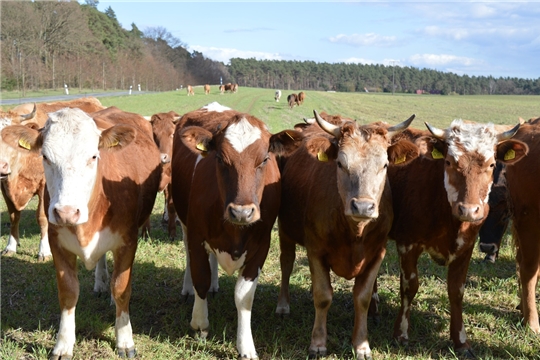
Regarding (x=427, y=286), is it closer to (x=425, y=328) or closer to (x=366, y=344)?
(x=425, y=328)

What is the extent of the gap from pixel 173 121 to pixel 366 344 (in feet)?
18.4

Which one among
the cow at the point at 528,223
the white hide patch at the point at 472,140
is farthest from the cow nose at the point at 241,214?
the cow at the point at 528,223

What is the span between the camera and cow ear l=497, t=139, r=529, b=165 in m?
5.00

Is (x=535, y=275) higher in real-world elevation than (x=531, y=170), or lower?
lower

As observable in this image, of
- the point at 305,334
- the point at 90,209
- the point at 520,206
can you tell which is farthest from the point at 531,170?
the point at 90,209

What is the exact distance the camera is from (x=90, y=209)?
468 cm

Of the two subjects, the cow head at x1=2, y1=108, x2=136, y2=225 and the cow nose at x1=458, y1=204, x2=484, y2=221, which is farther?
the cow nose at x1=458, y1=204, x2=484, y2=221

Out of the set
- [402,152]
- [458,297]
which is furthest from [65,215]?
[458,297]

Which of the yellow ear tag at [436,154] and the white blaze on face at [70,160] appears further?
the yellow ear tag at [436,154]

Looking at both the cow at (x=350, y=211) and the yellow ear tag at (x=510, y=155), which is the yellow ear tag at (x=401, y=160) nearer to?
the cow at (x=350, y=211)

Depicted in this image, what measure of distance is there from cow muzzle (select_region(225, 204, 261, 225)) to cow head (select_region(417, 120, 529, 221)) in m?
1.78

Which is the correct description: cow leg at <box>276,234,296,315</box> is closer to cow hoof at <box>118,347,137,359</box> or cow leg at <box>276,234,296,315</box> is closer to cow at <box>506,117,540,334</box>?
cow hoof at <box>118,347,137,359</box>

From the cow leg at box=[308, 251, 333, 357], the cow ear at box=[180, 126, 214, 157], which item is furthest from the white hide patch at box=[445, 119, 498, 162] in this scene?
the cow ear at box=[180, 126, 214, 157]

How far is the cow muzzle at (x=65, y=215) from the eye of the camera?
4.11 metres
